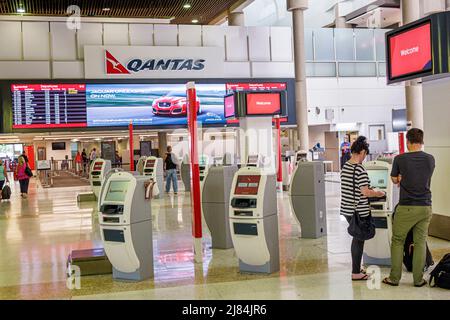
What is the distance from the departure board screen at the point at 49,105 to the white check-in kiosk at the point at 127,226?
12.3 meters

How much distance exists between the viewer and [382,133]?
2380 cm

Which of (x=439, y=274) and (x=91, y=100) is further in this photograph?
(x=91, y=100)

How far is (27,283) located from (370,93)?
2005 centimetres

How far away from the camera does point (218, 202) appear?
781cm

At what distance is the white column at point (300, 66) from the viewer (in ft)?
63.6

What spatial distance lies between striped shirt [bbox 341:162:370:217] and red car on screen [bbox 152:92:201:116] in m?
13.2

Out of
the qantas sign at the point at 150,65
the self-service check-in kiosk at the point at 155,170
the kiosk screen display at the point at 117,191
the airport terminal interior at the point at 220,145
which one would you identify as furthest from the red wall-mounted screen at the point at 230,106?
the kiosk screen display at the point at 117,191

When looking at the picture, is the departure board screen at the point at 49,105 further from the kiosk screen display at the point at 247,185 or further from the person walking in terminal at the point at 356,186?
the person walking in terminal at the point at 356,186

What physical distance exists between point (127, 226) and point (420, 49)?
4.28 metres

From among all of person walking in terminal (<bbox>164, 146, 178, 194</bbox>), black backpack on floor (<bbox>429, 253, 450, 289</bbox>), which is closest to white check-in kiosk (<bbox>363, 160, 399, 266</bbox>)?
black backpack on floor (<bbox>429, 253, 450, 289</bbox>)

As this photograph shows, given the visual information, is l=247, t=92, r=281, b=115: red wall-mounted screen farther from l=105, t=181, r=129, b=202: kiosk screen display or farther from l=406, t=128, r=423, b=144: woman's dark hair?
l=406, t=128, r=423, b=144: woman's dark hair

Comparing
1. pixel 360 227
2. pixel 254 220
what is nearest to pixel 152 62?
pixel 254 220

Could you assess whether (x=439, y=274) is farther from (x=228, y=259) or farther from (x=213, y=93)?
(x=213, y=93)
